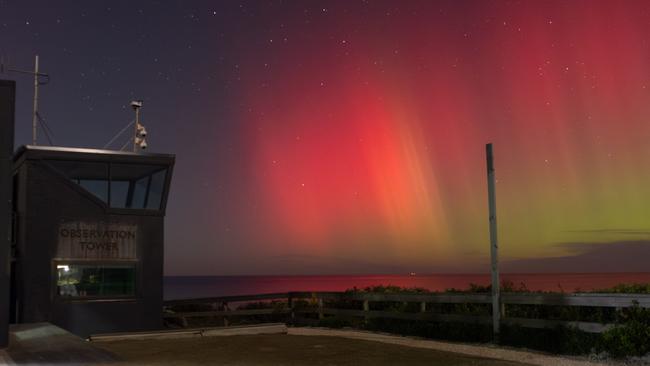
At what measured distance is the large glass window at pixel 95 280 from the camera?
1853cm

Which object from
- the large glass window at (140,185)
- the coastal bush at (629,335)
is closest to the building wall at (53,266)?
the large glass window at (140,185)

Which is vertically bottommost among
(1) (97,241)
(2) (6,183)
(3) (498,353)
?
(3) (498,353)

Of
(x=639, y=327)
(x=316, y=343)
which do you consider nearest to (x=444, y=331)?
(x=316, y=343)

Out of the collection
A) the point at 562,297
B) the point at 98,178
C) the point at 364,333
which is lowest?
the point at 364,333

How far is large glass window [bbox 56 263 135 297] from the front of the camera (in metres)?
18.5

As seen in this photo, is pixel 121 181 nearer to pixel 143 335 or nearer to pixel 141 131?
pixel 141 131

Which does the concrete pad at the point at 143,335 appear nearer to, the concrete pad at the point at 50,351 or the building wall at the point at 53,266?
the concrete pad at the point at 50,351

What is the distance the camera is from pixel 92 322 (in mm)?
18703

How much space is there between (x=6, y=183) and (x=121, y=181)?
715 centimetres

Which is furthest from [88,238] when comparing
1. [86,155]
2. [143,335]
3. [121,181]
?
[143,335]

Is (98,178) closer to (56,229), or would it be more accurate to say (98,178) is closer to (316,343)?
(56,229)

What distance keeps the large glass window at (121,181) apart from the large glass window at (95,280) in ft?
5.76

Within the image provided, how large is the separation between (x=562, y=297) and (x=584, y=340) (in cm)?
97

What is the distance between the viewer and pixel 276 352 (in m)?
13.1
